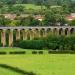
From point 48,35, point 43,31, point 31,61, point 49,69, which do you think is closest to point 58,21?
point 43,31

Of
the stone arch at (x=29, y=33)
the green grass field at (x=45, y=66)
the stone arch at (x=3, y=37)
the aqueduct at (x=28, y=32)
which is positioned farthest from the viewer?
the stone arch at (x=29, y=33)

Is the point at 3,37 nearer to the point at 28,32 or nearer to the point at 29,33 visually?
the point at 29,33

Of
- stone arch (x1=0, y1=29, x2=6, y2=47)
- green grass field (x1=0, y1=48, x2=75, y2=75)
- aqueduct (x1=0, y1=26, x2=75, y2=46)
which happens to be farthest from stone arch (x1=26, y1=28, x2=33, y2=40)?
green grass field (x1=0, y1=48, x2=75, y2=75)

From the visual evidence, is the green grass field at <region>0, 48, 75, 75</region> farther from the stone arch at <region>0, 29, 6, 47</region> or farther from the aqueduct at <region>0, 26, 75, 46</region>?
the aqueduct at <region>0, 26, 75, 46</region>

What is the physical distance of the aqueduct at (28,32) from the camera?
77250 millimetres

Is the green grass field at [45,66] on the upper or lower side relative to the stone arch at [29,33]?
upper

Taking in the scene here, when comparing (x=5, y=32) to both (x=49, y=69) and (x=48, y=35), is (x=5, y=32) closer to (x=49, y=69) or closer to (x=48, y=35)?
(x=48, y=35)

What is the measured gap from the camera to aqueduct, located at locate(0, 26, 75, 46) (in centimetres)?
7725

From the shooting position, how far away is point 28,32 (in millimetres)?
79938

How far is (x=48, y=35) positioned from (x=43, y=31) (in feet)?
24.4

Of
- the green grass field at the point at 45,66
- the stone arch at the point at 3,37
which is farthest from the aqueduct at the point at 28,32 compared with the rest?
the green grass field at the point at 45,66

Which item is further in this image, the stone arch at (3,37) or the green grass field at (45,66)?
the stone arch at (3,37)

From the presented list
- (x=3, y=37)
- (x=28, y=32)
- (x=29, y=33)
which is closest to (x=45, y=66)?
(x=3, y=37)

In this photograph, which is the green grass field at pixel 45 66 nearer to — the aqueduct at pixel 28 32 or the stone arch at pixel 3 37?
the stone arch at pixel 3 37
